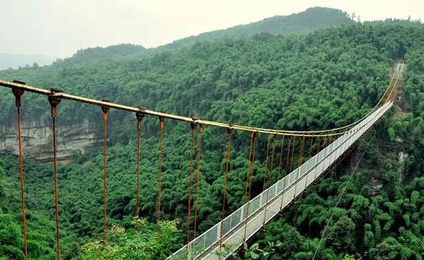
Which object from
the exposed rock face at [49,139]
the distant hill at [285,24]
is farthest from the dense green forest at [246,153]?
the distant hill at [285,24]

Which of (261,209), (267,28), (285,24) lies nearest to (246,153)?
(261,209)

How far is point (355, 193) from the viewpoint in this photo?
47.1 ft

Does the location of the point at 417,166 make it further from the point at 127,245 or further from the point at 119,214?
the point at 127,245

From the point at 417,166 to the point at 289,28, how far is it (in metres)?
59.1

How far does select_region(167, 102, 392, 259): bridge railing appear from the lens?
228 inches

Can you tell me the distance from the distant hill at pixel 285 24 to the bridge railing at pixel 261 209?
2443 inches

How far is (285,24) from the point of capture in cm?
7469

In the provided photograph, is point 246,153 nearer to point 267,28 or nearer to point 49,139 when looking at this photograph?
point 49,139

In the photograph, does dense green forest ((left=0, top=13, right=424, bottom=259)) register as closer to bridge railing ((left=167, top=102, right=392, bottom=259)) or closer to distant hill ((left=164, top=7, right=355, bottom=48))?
bridge railing ((left=167, top=102, right=392, bottom=259))

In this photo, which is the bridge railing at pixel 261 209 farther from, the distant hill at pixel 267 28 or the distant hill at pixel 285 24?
the distant hill at pixel 285 24

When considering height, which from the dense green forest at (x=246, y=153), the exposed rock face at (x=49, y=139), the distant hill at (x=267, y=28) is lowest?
the exposed rock face at (x=49, y=139)

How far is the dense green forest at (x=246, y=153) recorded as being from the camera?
1238 centimetres

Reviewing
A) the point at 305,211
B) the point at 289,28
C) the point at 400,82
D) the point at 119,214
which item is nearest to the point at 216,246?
the point at 305,211

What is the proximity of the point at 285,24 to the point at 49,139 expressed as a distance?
53459 millimetres
